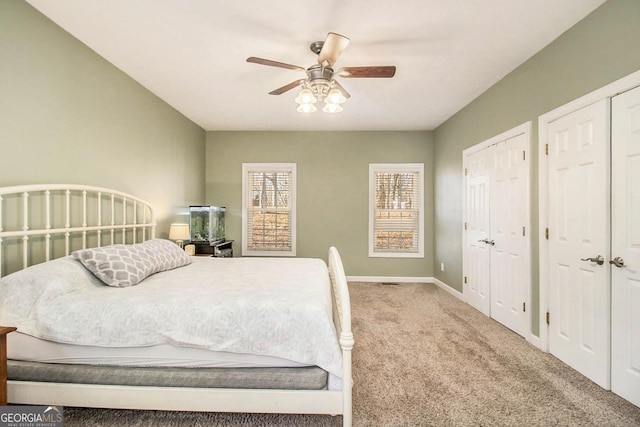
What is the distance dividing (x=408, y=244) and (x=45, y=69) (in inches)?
199

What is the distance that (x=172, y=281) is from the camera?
2.10 metres

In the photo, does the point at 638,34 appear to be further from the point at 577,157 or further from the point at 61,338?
the point at 61,338

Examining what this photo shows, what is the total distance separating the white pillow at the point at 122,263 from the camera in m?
1.94

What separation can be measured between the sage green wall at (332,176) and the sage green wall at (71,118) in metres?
1.40

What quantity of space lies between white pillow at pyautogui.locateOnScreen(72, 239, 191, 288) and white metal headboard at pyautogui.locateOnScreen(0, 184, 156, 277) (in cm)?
33

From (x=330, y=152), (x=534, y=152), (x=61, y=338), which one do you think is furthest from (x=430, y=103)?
(x=61, y=338)

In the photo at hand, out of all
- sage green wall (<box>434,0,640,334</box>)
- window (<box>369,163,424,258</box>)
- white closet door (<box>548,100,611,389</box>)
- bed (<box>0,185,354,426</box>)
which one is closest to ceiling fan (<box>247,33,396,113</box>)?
sage green wall (<box>434,0,640,334</box>)

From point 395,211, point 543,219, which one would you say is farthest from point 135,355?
point 395,211

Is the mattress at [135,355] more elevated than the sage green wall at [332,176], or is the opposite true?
the sage green wall at [332,176]

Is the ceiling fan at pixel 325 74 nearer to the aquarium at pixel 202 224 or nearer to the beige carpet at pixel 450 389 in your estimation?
the beige carpet at pixel 450 389

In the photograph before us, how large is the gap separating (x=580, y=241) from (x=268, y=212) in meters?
4.25

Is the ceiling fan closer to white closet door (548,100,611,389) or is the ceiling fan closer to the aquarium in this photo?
white closet door (548,100,611,389)

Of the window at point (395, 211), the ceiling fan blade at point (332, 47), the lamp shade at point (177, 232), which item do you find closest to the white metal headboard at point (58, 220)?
the lamp shade at point (177, 232)

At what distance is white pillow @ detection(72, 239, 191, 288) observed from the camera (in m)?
1.94
